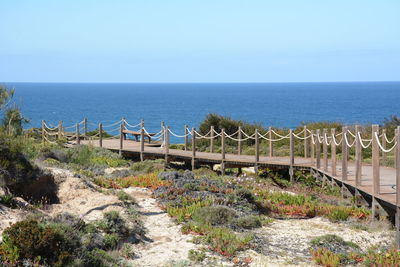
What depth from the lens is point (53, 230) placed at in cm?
820

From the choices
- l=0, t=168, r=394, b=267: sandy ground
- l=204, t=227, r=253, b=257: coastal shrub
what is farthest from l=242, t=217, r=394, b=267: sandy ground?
l=204, t=227, r=253, b=257: coastal shrub

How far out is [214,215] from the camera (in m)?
11.6

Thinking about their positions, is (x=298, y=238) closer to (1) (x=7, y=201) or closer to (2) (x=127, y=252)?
(2) (x=127, y=252)

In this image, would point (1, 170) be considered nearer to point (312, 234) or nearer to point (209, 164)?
point (312, 234)

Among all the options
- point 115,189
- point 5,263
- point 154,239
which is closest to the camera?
point 5,263

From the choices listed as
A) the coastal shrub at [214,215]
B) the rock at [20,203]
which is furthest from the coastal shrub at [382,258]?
the rock at [20,203]

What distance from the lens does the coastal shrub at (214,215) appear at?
11.5 metres

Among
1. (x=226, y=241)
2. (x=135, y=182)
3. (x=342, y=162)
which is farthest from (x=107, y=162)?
(x=226, y=241)

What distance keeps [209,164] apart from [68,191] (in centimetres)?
968

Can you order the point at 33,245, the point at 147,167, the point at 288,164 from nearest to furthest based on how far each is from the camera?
the point at 33,245
the point at 288,164
the point at 147,167

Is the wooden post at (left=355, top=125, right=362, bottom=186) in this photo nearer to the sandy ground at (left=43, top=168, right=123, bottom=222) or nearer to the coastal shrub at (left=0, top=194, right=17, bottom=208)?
the sandy ground at (left=43, top=168, right=123, bottom=222)

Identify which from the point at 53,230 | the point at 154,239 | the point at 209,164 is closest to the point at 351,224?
the point at 154,239

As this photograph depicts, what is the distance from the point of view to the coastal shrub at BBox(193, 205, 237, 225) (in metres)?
11.5

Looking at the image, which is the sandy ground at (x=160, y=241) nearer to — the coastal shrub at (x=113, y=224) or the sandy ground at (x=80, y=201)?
the coastal shrub at (x=113, y=224)
